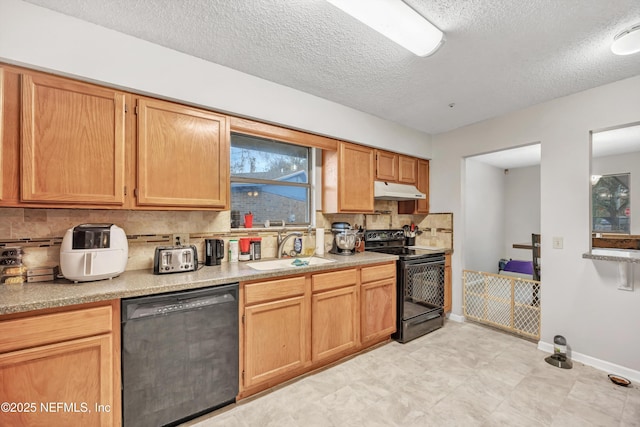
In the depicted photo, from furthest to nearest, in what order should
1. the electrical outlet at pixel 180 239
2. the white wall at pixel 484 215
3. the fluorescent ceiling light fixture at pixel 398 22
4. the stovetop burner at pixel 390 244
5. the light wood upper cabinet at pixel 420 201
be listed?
the white wall at pixel 484 215, the light wood upper cabinet at pixel 420 201, the stovetop burner at pixel 390 244, the electrical outlet at pixel 180 239, the fluorescent ceiling light fixture at pixel 398 22

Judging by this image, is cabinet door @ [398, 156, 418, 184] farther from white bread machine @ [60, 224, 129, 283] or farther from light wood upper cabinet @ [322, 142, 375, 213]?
white bread machine @ [60, 224, 129, 283]

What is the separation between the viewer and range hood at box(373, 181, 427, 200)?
3217 millimetres

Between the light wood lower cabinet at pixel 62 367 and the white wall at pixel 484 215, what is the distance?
4987 mm

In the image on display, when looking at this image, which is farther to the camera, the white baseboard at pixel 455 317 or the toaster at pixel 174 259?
the white baseboard at pixel 455 317

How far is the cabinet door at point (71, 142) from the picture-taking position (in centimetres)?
155

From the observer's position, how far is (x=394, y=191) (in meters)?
3.32

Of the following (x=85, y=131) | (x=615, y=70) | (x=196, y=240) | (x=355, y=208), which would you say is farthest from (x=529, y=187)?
(x=85, y=131)

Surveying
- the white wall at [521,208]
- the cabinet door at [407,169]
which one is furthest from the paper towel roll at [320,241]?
the white wall at [521,208]

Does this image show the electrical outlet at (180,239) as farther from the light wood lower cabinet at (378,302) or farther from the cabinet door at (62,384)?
the light wood lower cabinet at (378,302)

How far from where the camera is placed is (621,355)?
232 centimetres

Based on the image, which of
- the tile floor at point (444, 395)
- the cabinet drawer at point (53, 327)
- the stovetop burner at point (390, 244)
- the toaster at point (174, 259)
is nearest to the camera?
the cabinet drawer at point (53, 327)

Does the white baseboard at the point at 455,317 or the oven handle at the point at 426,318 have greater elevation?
the oven handle at the point at 426,318

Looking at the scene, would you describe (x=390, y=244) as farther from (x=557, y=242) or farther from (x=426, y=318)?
(x=557, y=242)

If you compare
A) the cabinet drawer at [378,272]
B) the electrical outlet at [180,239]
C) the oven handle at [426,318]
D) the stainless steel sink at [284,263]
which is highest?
the electrical outlet at [180,239]
